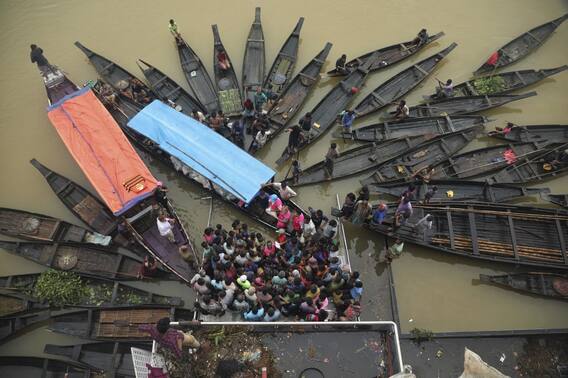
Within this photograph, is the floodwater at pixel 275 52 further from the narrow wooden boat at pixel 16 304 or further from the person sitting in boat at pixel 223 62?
the person sitting in boat at pixel 223 62

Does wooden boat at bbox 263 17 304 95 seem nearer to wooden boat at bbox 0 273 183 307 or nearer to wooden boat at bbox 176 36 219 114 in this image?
wooden boat at bbox 176 36 219 114

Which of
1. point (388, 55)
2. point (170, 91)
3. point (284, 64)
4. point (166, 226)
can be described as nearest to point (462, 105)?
point (388, 55)

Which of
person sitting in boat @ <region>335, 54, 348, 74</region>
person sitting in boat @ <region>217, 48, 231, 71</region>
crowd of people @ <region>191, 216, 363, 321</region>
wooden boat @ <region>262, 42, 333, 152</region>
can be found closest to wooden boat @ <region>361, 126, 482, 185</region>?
crowd of people @ <region>191, 216, 363, 321</region>

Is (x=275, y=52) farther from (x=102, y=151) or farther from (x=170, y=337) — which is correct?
(x=170, y=337)

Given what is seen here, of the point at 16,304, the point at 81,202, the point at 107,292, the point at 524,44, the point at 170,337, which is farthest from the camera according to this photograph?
the point at 524,44

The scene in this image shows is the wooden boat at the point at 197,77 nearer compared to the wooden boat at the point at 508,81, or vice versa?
the wooden boat at the point at 197,77

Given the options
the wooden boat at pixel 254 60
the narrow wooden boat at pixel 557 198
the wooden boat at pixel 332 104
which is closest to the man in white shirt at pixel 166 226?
the wooden boat at pixel 332 104

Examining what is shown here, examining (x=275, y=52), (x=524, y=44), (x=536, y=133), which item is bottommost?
(x=536, y=133)
